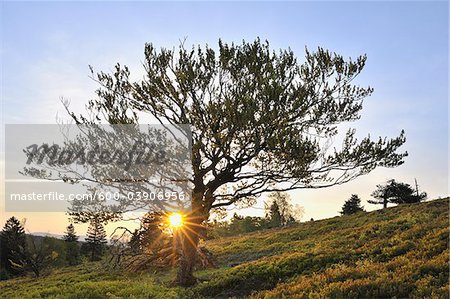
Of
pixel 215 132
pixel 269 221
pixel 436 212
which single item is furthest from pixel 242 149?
pixel 269 221

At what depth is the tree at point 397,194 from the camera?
52562mm

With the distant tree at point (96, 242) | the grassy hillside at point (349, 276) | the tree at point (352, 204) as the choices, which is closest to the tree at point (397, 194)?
the tree at point (352, 204)

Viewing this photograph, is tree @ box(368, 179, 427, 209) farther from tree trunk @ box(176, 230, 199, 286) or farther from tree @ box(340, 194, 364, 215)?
tree trunk @ box(176, 230, 199, 286)

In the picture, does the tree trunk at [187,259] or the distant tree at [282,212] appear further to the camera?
the distant tree at [282,212]

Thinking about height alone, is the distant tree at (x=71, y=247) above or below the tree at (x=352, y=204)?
below

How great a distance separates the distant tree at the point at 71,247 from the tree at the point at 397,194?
59.6 metres

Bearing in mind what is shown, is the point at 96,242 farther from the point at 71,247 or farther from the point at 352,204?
the point at 352,204

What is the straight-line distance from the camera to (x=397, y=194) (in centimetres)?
5325

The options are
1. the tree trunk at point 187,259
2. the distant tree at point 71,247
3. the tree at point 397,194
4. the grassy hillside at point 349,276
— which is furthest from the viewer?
the distant tree at point 71,247

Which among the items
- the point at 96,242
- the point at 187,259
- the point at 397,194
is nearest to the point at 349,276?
the point at 187,259

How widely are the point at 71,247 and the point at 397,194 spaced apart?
73366 millimetres

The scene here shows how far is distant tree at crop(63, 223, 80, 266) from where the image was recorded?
7809 centimetres

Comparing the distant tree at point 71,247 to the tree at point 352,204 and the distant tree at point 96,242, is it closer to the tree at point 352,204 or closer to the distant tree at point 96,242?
the distant tree at point 96,242

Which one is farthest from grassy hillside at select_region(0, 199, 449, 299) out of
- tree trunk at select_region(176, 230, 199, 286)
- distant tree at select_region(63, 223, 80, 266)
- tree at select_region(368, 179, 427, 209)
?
distant tree at select_region(63, 223, 80, 266)
